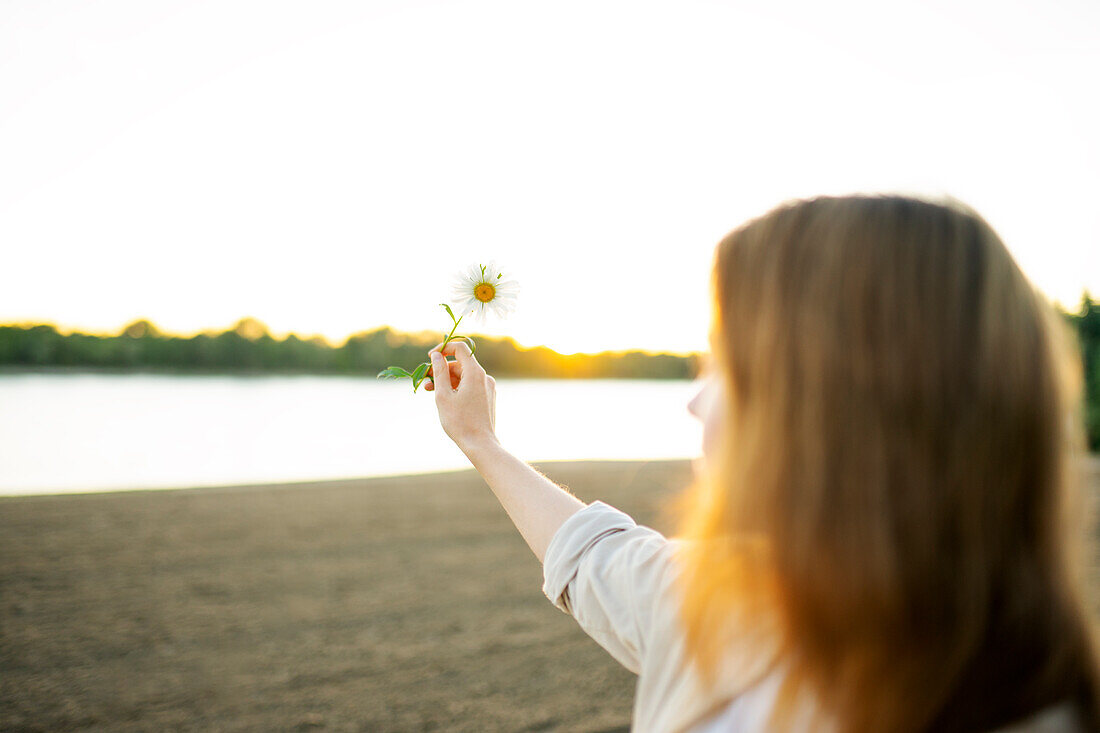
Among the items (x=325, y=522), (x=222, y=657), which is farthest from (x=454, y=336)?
(x=325, y=522)

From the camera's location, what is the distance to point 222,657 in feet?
14.8

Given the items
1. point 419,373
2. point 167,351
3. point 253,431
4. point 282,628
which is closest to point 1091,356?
point 253,431

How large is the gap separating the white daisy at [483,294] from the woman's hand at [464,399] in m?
0.16

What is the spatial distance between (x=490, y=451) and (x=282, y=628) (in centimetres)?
453

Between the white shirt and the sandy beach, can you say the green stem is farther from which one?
the sandy beach

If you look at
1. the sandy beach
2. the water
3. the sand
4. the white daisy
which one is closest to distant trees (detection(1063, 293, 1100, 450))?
the water

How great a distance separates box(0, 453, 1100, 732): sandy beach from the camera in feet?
12.5

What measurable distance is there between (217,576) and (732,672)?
654 cm

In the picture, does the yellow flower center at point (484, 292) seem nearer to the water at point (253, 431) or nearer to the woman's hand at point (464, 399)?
the woman's hand at point (464, 399)

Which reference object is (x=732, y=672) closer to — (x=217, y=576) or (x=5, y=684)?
(x=5, y=684)

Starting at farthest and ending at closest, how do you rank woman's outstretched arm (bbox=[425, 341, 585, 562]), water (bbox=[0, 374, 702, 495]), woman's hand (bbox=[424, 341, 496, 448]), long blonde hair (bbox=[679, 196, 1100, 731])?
water (bbox=[0, 374, 702, 495])
woman's hand (bbox=[424, 341, 496, 448])
woman's outstretched arm (bbox=[425, 341, 585, 562])
long blonde hair (bbox=[679, 196, 1100, 731])

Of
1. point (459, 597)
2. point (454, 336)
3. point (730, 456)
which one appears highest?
point (454, 336)

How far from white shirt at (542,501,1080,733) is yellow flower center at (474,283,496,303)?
1.90 ft

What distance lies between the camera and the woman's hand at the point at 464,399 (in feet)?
4.23
